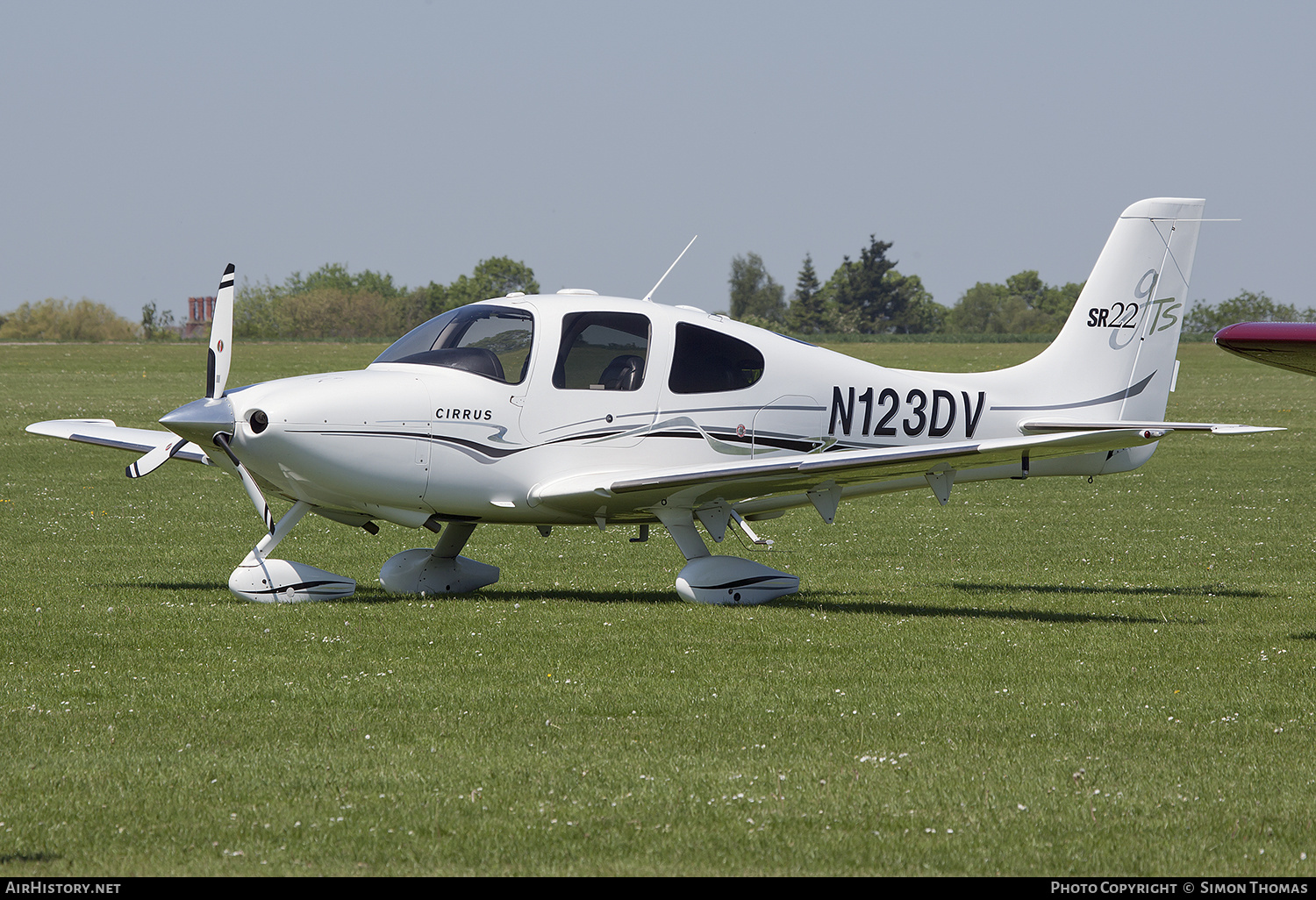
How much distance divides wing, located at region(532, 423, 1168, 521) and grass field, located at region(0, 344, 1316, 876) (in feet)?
3.25

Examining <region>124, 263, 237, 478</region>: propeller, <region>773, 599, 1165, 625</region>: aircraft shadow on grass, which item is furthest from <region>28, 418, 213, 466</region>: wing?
<region>773, 599, 1165, 625</region>: aircraft shadow on grass

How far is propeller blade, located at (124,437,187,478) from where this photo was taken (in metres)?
11.0

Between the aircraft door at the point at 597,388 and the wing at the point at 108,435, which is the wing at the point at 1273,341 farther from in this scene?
the wing at the point at 108,435

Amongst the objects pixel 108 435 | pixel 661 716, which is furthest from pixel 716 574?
pixel 108 435

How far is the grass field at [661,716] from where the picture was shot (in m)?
5.47

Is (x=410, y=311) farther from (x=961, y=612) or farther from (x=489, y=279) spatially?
(x=961, y=612)

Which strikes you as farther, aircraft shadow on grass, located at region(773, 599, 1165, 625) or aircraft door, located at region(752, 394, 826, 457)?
aircraft door, located at region(752, 394, 826, 457)

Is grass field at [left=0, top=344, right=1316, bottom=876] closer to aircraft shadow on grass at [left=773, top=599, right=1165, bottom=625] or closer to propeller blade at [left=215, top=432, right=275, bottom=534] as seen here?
aircraft shadow on grass at [left=773, top=599, right=1165, bottom=625]

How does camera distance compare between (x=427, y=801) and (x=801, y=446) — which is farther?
(x=801, y=446)

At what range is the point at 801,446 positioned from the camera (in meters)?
12.5

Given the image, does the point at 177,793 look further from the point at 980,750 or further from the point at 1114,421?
the point at 1114,421

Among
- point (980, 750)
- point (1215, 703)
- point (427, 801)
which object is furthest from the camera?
point (1215, 703)

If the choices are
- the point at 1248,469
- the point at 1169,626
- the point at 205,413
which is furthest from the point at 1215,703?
the point at 1248,469

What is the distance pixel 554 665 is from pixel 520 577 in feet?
16.2
